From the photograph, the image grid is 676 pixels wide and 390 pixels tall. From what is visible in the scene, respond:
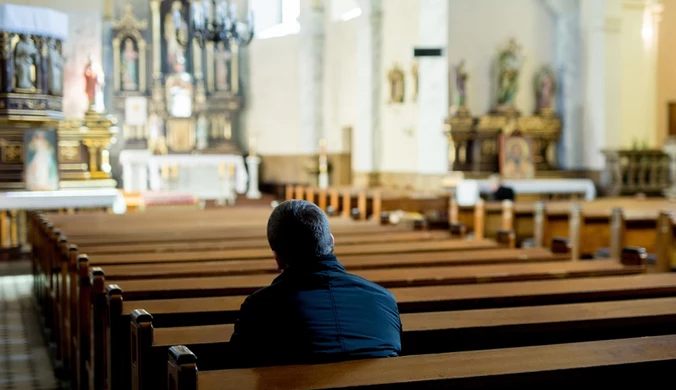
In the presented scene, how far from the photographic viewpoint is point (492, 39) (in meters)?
13.6

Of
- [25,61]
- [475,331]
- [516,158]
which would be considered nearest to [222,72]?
[516,158]

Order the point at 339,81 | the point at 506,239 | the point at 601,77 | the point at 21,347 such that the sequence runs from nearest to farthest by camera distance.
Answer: the point at 506,239 < the point at 21,347 < the point at 601,77 < the point at 339,81

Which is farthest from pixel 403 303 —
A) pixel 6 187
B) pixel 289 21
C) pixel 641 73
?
pixel 289 21

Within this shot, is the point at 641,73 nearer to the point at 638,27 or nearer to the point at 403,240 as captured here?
the point at 638,27

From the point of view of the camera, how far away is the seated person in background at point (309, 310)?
2166 millimetres

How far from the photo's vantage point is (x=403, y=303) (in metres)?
3.09

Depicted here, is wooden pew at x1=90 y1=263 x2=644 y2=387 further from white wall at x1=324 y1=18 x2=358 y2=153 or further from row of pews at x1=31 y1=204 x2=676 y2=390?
white wall at x1=324 y1=18 x2=358 y2=153

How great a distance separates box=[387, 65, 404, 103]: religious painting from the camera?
1406 centimetres

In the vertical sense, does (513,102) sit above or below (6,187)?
above

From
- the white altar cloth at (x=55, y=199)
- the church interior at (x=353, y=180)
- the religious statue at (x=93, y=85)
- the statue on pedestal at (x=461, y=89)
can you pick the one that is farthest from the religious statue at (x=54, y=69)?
the statue on pedestal at (x=461, y=89)

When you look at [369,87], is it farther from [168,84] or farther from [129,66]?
[129,66]

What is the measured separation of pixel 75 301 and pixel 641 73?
11.2 meters

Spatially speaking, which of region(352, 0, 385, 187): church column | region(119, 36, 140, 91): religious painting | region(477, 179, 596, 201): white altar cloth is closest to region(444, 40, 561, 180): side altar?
region(477, 179, 596, 201): white altar cloth

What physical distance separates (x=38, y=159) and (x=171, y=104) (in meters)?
6.85
